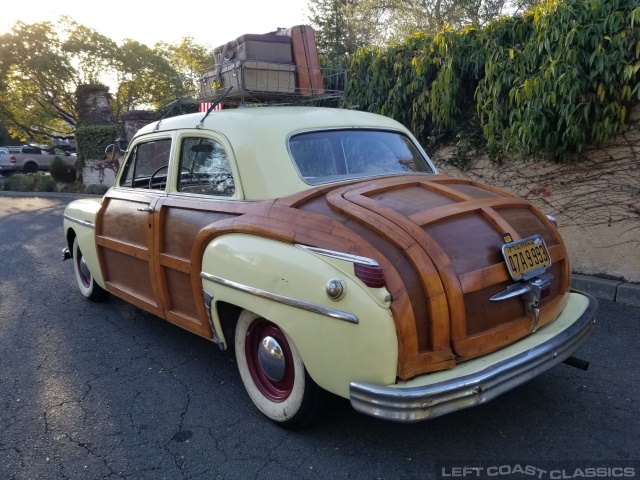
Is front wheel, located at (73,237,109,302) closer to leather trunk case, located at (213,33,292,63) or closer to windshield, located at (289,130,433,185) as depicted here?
leather trunk case, located at (213,33,292,63)

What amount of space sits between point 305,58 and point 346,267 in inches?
120

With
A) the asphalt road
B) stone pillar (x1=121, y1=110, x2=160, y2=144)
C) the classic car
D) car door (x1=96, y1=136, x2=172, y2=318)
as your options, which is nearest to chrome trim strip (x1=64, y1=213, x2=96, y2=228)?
car door (x1=96, y1=136, x2=172, y2=318)

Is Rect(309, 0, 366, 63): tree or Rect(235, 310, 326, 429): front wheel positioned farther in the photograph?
Rect(309, 0, 366, 63): tree

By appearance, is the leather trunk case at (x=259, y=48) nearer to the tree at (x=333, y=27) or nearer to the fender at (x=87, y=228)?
the fender at (x=87, y=228)

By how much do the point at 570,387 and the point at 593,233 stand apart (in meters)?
2.78

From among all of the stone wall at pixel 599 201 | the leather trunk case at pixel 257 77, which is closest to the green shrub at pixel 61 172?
the leather trunk case at pixel 257 77

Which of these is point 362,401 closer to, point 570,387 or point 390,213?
point 390,213

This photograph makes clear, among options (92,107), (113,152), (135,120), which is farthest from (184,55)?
(113,152)

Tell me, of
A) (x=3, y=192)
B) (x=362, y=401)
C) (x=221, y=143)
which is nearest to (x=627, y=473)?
(x=362, y=401)

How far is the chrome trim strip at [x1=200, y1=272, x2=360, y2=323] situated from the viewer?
7.46 feet

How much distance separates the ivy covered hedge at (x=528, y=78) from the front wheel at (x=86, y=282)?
14.7 feet

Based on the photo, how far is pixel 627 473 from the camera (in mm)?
2365

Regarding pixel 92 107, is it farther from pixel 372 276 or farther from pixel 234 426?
pixel 372 276

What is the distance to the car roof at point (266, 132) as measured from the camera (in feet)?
9.92
